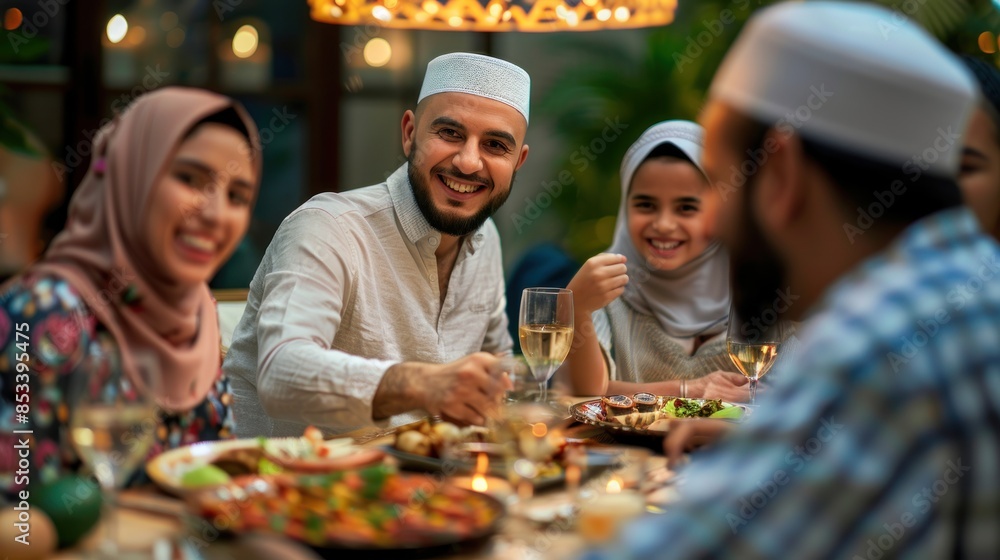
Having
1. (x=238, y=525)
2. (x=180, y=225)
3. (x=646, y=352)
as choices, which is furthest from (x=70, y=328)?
(x=646, y=352)

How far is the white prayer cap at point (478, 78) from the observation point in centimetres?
303

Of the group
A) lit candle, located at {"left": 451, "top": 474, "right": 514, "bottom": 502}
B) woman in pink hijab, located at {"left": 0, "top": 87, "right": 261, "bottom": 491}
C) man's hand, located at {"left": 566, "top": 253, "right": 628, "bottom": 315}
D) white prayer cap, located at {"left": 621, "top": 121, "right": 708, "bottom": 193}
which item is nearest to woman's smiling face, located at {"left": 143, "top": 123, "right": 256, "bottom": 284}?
woman in pink hijab, located at {"left": 0, "top": 87, "right": 261, "bottom": 491}

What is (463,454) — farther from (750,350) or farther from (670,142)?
(670,142)

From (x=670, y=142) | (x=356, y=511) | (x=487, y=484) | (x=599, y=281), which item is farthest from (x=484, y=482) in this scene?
(x=670, y=142)

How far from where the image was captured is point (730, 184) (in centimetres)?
145

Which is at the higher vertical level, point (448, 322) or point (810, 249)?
point (810, 249)

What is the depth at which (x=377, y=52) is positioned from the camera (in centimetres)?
646

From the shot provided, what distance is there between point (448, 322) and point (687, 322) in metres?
0.91

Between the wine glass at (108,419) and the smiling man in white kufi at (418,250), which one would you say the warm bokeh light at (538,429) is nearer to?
the wine glass at (108,419)

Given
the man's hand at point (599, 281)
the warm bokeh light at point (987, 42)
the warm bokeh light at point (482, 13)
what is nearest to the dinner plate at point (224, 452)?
the man's hand at point (599, 281)

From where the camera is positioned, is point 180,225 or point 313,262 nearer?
point 180,225

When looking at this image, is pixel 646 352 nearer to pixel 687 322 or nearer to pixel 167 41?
pixel 687 322

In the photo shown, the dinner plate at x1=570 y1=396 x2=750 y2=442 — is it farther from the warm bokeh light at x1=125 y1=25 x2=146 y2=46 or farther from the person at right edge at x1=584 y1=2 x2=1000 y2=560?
the warm bokeh light at x1=125 y1=25 x2=146 y2=46

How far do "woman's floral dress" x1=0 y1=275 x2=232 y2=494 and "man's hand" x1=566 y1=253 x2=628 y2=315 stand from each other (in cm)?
147
